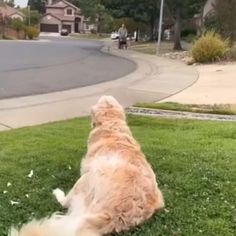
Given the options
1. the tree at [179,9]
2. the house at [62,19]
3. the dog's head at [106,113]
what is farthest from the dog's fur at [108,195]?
the house at [62,19]

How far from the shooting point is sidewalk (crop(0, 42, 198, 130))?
10.1 meters

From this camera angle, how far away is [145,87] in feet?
50.8

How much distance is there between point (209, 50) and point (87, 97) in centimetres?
1271

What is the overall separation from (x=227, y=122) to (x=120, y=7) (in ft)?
109

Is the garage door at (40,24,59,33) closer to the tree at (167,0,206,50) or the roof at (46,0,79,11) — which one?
the roof at (46,0,79,11)

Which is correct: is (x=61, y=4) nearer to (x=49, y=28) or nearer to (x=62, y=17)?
(x=62, y=17)

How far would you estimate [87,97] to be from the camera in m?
13.1

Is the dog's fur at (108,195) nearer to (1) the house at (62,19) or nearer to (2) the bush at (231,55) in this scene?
(2) the bush at (231,55)

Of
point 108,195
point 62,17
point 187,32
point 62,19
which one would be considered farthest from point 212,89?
point 62,17

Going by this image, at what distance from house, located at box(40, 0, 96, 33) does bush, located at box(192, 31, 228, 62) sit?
342 ft

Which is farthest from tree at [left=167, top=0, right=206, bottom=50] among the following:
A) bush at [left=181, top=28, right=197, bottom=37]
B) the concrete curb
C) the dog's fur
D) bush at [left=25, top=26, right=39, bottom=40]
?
bush at [left=25, top=26, right=39, bottom=40]

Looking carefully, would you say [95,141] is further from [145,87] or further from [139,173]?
[145,87]

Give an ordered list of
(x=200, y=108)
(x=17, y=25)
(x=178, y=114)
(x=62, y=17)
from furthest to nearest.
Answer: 1. (x=62, y=17)
2. (x=17, y=25)
3. (x=200, y=108)
4. (x=178, y=114)

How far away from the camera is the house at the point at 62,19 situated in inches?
5044
